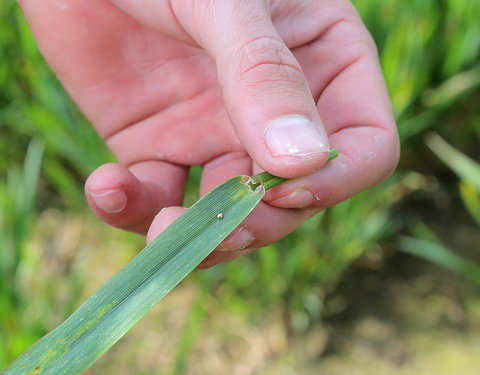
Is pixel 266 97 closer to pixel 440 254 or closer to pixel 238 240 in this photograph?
pixel 238 240

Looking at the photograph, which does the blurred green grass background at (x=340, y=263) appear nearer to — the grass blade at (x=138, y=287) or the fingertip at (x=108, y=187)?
the fingertip at (x=108, y=187)

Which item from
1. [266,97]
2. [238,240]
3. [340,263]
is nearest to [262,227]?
[238,240]

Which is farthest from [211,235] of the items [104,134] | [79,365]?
[104,134]

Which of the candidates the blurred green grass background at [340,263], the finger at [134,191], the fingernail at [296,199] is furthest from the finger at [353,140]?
the blurred green grass background at [340,263]

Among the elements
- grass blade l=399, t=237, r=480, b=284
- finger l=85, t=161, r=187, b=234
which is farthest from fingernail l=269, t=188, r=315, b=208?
grass blade l=399, t=237, r=480, b=284

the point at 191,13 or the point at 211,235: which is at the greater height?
the point at 191,13

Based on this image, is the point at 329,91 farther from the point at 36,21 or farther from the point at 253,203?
the point at 36,21

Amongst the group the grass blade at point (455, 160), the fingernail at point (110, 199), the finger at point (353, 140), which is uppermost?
the fingernail at point (110, 199)
